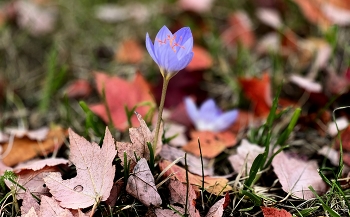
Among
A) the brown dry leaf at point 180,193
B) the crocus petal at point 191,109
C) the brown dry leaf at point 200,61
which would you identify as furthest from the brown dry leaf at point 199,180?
the brown dry leaf at point 200,61

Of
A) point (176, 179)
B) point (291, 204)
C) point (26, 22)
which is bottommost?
point (291, 204)

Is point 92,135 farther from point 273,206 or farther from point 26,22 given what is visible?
point 26,22

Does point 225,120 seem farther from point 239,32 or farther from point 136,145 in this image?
point 239,32

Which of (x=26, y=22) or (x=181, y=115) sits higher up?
(x=26, y=22)

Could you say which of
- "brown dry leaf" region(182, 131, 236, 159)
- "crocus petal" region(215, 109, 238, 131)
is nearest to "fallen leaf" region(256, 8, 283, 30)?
"crocus petal" region(215, 109, 238, 131)

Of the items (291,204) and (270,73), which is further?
(270,73)

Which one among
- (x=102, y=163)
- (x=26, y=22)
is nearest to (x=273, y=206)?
(x=102, y=163)

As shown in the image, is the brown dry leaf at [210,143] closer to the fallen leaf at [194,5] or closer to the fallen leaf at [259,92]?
the fallen leaf at [259,92]

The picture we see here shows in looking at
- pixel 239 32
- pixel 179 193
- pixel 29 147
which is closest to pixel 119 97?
pixel 29 147
